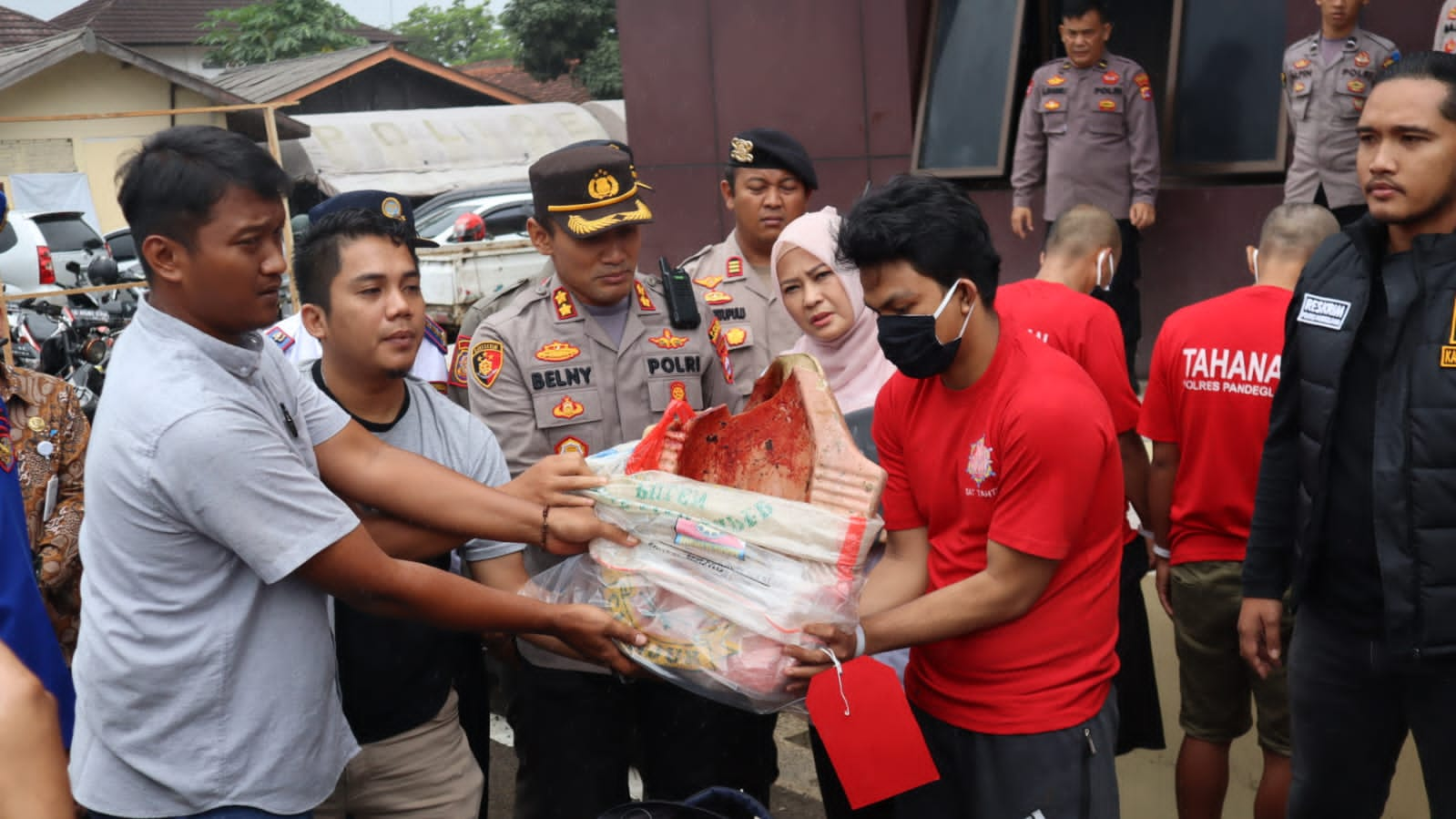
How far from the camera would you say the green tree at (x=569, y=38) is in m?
32.6

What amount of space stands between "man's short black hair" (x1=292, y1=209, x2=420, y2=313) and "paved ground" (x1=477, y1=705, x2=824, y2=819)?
2.17 m

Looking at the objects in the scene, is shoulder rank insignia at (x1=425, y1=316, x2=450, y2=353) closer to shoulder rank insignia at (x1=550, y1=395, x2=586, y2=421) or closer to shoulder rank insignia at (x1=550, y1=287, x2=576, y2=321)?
shoulder rank insignia at (x1=550, y1=287, x2=576, y2=321)

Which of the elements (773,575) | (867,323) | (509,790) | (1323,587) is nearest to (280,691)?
(773,575)

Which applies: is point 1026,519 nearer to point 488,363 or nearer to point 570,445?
point 570,445

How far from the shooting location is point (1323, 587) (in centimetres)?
285

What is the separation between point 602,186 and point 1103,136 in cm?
407

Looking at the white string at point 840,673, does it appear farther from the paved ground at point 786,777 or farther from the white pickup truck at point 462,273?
the white pickup truck at point 462,273

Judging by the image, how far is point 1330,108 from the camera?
5848mm

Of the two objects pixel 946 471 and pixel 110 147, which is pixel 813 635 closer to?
pixel 946 471

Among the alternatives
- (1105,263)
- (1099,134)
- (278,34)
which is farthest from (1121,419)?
(278,34)

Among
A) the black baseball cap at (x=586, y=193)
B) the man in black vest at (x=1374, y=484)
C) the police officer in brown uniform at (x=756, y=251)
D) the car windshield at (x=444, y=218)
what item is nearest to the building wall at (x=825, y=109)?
the police officer in brown uniform at (x=756, y=251)

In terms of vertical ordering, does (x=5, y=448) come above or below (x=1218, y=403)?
above

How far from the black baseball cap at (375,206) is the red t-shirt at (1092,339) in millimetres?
1687

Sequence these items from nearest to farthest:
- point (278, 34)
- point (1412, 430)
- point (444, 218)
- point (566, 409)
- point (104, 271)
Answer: point (1412, 430) < point (566, 409) < point (104, 271) < point (444, 218) < point (278, 34)
